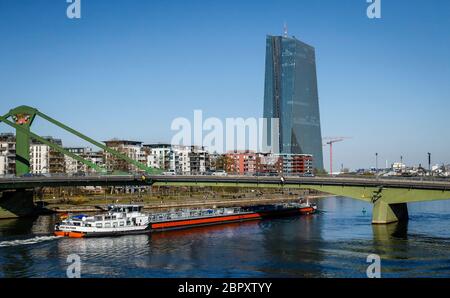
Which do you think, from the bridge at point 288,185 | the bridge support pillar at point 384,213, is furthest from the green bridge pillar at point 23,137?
the bridge support pillar at point 384,213

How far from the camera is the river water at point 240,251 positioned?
47250 millimetres

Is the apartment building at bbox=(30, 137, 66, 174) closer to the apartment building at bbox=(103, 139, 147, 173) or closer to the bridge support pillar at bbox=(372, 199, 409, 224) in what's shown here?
the apartment building at bbox=(103, 139, 147, 173)

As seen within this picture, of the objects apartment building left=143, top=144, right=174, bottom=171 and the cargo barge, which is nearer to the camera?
the cargo barge

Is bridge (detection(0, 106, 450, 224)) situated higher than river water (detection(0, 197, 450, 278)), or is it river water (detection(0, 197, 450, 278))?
bridge (detection(0, 106, 450, 224))

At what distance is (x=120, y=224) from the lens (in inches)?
2859

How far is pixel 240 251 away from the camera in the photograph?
188 ft

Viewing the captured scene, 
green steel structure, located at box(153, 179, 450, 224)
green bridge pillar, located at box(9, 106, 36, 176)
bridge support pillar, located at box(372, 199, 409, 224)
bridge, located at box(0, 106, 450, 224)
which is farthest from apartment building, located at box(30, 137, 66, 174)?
bridge support pillar, located at box(372, 199, 409, 224)

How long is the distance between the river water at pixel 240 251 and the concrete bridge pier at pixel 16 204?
36.4ft

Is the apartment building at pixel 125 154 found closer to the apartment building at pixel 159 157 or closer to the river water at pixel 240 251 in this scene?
the apartment building at pixel 159 157

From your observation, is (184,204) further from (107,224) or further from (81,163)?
(81,163)

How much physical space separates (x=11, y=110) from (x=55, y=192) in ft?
106

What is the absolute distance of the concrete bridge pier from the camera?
91938 millimetres

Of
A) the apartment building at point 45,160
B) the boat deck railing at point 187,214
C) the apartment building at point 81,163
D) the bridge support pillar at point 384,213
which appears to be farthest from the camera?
the apartment building at point 81,163
